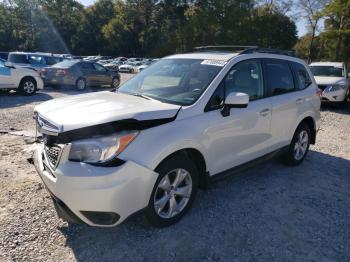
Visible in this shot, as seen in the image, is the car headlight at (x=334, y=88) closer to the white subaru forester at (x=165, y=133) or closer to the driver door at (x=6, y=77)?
the white subaru forester at (x=165, y=133)

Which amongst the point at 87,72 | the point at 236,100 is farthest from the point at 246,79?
the point at 87,72

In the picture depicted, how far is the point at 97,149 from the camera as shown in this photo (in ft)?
9.72

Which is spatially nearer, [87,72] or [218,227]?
[218,227]

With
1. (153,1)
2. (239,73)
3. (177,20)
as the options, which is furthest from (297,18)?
(239,73)

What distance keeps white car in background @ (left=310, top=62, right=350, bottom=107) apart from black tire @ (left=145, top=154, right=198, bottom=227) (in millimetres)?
9401

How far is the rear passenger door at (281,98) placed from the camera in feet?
15.5

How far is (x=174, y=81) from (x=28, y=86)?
409 inches

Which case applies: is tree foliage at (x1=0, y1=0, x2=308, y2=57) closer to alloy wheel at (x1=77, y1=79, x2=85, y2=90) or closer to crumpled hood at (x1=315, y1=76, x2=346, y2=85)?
alloy wheel at (x1=77, y1=79, x2=85, y2=90)

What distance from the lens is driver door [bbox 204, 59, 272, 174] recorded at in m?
3.80

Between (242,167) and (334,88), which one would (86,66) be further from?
→ (242,167)

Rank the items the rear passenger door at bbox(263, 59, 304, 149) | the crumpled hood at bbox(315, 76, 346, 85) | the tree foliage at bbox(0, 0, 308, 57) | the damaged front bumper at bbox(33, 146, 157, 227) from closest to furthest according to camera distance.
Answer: the damaged front bumper at bbox(33, 146, 157, 227) → the rear passenger door at bbox(263, 59, 304, 149) → the crumpled hood at bbox(315, 76, 346, 85) → the tree foliage at bbox(0, 0, 308, 57)

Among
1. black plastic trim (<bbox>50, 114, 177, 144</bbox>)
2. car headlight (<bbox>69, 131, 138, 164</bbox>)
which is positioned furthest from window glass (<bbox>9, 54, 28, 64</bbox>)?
car headlight (<bbox>69, 131, 138, 164</bbox>)

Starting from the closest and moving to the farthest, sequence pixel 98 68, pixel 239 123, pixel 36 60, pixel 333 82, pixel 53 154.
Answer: pixel 53 154, pixel 239 123, pixel 333 82, pixel 36 60, pixel 98 68

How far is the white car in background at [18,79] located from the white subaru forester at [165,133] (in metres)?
9.22
